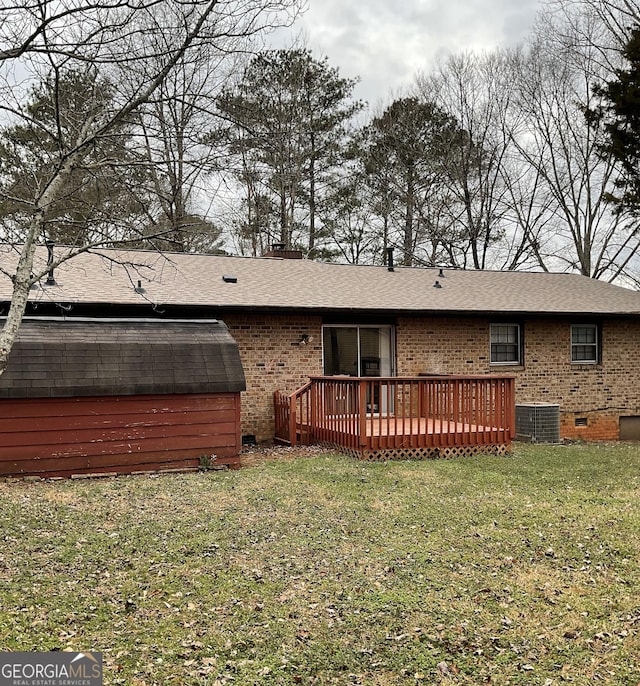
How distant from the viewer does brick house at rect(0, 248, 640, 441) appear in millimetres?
13086

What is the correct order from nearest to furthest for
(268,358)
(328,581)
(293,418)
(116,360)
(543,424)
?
(328,581)
(116,360)
(293,418)
(268,358)
(543,424)

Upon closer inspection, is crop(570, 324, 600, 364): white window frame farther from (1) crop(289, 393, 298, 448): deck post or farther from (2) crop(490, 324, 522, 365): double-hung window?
(1) crop(289, 393, 298, 448): deck post

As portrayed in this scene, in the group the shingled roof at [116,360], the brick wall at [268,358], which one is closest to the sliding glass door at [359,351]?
the brick wall at [268,358]

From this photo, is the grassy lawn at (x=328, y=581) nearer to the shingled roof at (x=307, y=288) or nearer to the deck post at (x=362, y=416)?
the deck post at (x=362, y=416)

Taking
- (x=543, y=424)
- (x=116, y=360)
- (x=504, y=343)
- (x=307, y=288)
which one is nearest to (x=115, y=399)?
(x=116, y=360)

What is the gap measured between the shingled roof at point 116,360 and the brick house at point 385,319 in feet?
3.98

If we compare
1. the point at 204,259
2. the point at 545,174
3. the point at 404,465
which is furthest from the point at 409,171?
the point at 404,465

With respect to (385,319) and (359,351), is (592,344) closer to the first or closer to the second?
(385,319)

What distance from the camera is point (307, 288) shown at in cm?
1485

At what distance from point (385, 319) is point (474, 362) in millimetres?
2422

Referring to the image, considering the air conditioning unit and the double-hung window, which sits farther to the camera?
the double-hung window

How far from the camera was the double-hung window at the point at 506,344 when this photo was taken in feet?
51.9

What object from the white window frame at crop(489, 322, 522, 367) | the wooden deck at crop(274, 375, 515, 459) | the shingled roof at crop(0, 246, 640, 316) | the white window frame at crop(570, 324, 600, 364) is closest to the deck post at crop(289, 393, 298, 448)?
the wooden deck at crop(274, 375, 515, 459)

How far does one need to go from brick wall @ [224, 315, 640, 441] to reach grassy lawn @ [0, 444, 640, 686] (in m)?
4.80
